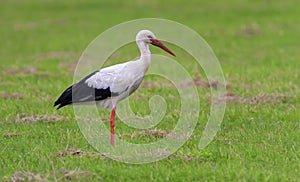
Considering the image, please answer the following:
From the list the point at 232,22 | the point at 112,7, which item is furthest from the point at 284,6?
the point at 112,7

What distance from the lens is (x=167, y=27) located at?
2377cm

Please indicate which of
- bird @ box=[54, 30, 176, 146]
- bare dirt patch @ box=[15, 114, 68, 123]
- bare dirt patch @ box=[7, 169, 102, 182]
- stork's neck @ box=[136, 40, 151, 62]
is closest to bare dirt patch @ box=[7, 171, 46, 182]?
bare dirt patch @ box=[7, 169, 102, 182]

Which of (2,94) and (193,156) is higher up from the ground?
(193,156)

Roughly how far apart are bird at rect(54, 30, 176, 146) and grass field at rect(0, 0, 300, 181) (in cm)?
59

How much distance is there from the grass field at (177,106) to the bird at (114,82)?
0.59 metres

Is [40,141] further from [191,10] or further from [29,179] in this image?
[191,10]

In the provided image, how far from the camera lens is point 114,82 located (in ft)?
29.9

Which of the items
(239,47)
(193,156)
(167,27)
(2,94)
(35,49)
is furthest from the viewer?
(167,27)

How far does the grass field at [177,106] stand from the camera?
24.6 feet

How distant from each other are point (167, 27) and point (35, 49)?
17.9 feet

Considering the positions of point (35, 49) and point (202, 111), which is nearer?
point (202, 111)

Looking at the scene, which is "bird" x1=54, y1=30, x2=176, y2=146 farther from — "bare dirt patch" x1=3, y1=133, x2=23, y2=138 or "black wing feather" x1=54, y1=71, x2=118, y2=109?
"bare dirt patch" x1=3, y1=133, x2=23, y2=138

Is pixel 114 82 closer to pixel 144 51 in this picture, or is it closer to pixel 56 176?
pixel 144 51

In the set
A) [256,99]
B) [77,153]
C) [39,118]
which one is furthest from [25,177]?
[256,99]
